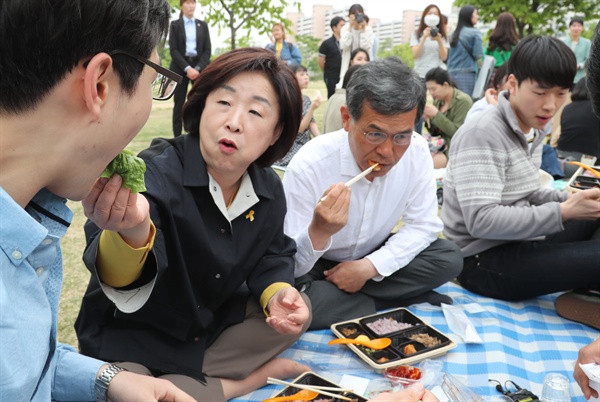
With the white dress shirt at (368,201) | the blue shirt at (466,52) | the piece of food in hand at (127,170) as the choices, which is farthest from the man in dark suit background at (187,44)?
the piece of food in hand at (127,170)

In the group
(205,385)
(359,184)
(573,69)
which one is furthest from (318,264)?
(573,69)

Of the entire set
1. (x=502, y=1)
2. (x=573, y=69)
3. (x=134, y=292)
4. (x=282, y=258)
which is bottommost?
(x=502, y=1)

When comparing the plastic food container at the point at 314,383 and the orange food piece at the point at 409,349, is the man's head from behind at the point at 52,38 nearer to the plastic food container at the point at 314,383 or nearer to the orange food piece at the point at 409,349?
the plastic food container at the point at 314,383

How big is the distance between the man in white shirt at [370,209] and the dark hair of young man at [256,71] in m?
0.41

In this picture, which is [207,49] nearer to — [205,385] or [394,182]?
[394,182]

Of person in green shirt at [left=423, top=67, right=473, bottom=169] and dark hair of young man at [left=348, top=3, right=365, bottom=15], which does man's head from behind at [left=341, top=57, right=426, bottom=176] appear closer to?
person in green shirt at [left=423, top=67, right=473, bottom=169]

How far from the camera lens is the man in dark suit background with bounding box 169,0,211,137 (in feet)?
25.2

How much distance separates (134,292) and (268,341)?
0.75 metres

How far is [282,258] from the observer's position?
236 cm

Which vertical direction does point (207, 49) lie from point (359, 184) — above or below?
below

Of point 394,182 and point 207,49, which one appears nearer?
point 394,182

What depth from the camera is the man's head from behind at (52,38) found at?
0.83 metres

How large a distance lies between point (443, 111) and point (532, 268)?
11.7ft

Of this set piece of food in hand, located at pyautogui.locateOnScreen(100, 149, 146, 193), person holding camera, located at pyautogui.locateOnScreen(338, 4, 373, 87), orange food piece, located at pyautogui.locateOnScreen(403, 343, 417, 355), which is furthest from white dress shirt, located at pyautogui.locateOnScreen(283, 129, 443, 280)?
person holding camera, located at pyautogui.locateOnScreen(338, 4, 373, 87)
